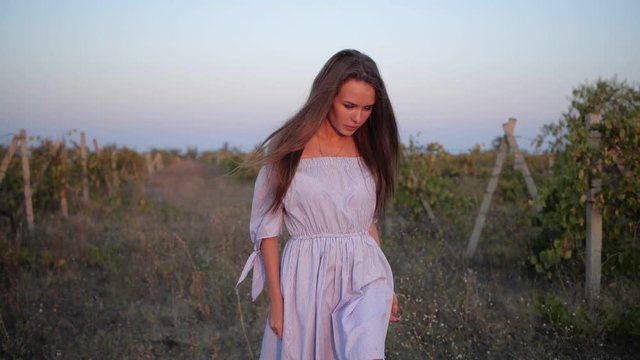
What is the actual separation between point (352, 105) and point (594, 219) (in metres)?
3.23

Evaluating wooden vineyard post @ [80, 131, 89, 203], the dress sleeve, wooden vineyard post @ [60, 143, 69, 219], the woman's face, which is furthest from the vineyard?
wooden vineyard post @ [80, 131, 89, 203]

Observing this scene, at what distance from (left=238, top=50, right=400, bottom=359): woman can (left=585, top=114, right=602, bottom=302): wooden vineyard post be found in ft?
9.84

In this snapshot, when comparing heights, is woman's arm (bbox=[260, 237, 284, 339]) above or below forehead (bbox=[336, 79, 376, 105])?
below

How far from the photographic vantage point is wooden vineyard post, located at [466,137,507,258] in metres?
6.21

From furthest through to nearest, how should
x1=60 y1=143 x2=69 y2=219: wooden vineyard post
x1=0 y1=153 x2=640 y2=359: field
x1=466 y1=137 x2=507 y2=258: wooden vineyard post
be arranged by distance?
x1=60 y1=143 x2=69 y2=219: wooden vineyard post
x1=466 y1=137 x2=507 y2=258: wooden vineyard post
x1=0 y1=153 x2=640 y2=359: field

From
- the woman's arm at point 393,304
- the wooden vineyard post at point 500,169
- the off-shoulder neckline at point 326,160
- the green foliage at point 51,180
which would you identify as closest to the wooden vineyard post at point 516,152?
the wooden vineyard post at point 500,169

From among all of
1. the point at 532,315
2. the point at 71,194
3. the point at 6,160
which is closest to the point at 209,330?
the point at 532,315

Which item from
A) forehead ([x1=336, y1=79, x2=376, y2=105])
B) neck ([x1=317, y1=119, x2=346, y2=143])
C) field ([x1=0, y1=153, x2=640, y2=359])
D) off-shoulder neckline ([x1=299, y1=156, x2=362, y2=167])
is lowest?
field ([x1=0, y1=153, x2=640, y2=359])

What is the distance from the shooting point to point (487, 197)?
6312 millimetres

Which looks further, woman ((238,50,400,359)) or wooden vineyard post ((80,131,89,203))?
wooden vineyard post ((80,131,89,203))

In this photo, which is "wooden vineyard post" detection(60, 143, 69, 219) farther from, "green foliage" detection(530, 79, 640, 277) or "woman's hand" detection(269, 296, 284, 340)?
"woman's hand" detection(269, 296, 284, 340)

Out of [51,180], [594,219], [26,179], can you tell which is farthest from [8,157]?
[594,219]

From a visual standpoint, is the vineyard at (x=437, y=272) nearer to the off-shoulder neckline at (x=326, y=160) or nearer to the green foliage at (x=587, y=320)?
the green foliage at (x=587, y=320)

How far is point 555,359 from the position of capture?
11.1 ft
